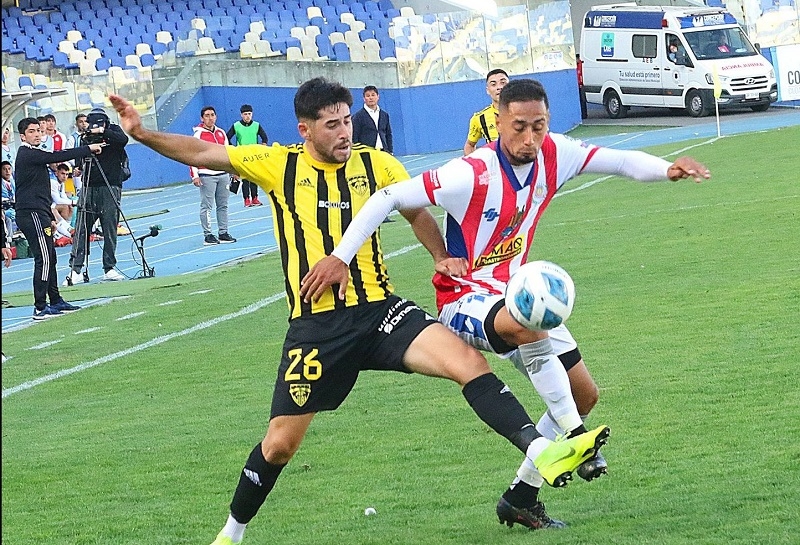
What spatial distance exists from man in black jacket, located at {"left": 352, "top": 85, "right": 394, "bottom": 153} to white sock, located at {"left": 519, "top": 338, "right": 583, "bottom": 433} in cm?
1483

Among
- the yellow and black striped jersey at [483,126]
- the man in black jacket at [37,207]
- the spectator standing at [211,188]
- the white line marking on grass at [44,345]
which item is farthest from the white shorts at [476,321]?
the spectator standing at [211,188]

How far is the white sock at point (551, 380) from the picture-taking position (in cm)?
470

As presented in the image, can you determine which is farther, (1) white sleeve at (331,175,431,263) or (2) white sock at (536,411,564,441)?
(2) white sock at (536,411,564,441)

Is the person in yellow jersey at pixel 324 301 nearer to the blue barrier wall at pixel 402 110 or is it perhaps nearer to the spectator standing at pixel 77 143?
the spectator standing at pixel 77 143

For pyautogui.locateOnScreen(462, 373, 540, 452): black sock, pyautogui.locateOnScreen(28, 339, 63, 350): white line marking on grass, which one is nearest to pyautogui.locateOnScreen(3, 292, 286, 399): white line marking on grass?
pyautogui.locateOnScreen(28, 339, 63, 350): white line marking on grass

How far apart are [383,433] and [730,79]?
99.1 ft

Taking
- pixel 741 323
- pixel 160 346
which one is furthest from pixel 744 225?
pixel 160 346

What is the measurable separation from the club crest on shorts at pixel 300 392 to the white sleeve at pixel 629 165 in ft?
4.42

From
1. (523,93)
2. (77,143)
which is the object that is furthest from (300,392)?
(77,143)

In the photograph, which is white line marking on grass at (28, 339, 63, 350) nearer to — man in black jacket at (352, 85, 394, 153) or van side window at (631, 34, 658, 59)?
man in black jacket at (352, 85, 394, 153)

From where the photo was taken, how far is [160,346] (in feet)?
36.4

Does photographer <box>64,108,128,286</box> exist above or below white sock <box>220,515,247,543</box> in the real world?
below

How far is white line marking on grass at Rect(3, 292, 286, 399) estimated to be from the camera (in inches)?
391

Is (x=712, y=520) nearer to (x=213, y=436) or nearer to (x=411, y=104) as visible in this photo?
(x=213, y=436)
